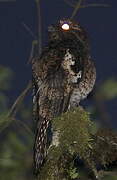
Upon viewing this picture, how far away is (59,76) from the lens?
1770mm

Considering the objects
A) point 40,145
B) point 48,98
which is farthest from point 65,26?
point 40,145

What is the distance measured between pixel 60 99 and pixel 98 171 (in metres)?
0.43

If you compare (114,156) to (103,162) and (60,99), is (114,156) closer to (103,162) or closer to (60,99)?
(103,162)

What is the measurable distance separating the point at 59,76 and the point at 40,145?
0.34 meters

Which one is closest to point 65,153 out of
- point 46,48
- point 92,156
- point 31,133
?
point 92,156

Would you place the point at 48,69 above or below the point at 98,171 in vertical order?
Answer: above

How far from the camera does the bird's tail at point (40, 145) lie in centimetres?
146

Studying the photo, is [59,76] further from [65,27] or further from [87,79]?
[65,27]

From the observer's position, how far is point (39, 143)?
1.58 metres

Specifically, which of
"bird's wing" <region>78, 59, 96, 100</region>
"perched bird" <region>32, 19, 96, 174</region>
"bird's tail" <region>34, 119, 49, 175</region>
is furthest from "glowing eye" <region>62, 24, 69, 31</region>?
"bird's tail" <region>34, 119, 49, 175</region>

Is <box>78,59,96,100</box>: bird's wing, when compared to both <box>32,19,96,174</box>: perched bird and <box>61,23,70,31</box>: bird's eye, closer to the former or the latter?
<box>32,19,96,174</box>: perched bird

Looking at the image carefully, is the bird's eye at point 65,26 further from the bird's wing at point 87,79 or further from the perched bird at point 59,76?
the bird's wing at point 87,79

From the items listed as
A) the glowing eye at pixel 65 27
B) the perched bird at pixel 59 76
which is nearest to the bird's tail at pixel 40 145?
the perched bird at pixel 59 76

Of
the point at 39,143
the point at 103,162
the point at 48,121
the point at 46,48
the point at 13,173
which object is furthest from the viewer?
the point at 46,48
